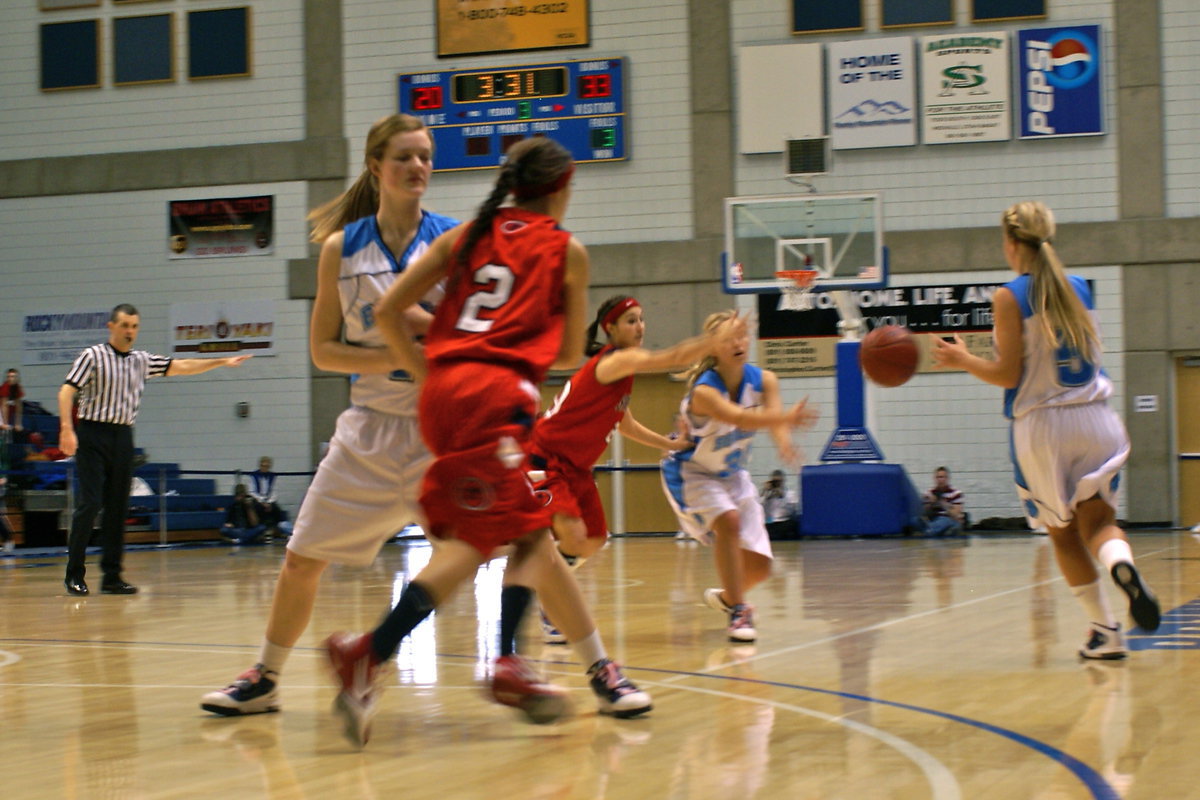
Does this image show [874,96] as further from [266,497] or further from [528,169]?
[528,169]

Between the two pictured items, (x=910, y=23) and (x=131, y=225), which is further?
(x=131, y=225)

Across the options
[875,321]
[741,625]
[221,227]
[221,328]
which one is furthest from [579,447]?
[221,227]

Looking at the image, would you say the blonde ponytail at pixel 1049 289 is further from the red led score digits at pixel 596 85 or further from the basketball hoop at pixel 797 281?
the red led score digits at pixel 596 85

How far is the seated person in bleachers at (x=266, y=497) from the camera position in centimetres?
1697

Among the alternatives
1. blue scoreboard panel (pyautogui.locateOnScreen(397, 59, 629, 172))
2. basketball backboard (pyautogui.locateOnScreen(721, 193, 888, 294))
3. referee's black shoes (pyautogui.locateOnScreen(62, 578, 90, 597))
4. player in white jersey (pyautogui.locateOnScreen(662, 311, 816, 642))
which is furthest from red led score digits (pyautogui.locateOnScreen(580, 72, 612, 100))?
player in white jersey (pyautogui.locateOnScreen(662, 311, 816, 642))

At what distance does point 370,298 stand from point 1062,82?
14993 mm

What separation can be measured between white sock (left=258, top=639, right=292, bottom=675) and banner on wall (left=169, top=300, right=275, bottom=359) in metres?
15.1

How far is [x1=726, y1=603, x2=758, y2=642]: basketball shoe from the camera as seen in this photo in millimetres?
5383

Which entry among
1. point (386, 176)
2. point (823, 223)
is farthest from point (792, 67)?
point (386, 176)

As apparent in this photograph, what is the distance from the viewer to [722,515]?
5824 mm

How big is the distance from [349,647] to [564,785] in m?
0.66

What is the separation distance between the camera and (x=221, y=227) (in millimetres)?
18625

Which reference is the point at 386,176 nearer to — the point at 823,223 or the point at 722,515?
the point at 722,515

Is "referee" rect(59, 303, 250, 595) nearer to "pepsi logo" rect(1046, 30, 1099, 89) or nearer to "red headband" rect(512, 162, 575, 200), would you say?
"red headband" rect(512, 162, 575, 200)
